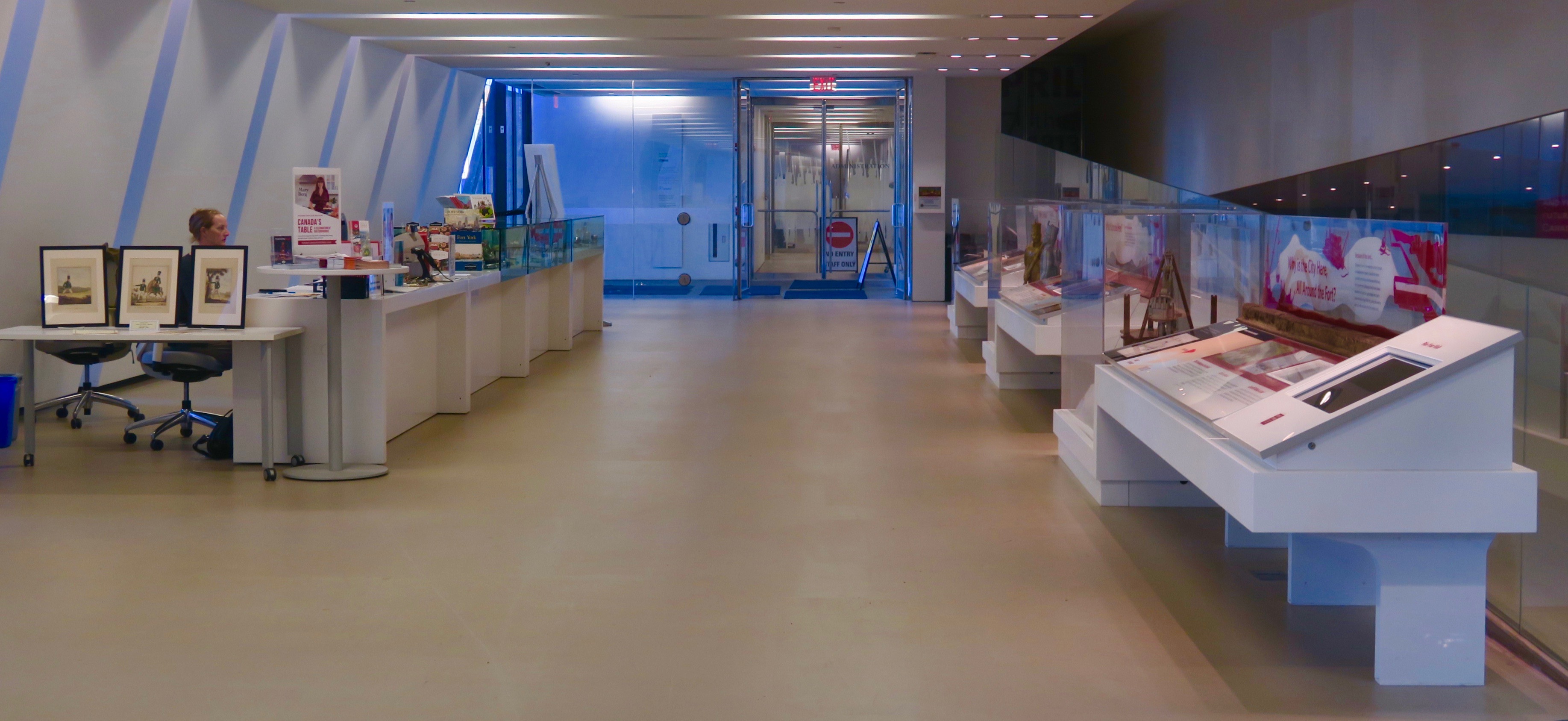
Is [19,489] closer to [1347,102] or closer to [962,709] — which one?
[962,709]

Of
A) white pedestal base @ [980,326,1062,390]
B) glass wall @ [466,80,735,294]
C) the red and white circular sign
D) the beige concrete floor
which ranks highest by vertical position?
glass wall @ [466,80,735,294]

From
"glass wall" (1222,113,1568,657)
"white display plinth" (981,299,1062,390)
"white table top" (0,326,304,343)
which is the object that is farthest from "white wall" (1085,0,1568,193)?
"white table top" (0,326,304,343)

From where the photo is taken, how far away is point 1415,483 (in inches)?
128

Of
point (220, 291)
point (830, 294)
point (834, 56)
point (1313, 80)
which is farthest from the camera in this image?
point (830, 294)

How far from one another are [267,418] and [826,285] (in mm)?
12682

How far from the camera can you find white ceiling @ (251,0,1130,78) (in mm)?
9648

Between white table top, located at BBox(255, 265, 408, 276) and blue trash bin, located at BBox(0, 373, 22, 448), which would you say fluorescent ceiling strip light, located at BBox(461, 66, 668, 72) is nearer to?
white table top, located at BBox(255, 265, 408, 276)

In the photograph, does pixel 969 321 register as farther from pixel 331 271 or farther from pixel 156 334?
pixel 156 334

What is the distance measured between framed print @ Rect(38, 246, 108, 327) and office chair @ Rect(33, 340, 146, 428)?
569mm

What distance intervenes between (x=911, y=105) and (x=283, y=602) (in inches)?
530

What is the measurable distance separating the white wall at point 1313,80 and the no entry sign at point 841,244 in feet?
13.3

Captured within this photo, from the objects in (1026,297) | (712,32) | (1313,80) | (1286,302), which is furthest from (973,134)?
(1286,302)

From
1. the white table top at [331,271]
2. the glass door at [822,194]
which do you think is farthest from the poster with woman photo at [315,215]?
the glass door at [822,194]

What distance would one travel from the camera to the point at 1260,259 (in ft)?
14.8
